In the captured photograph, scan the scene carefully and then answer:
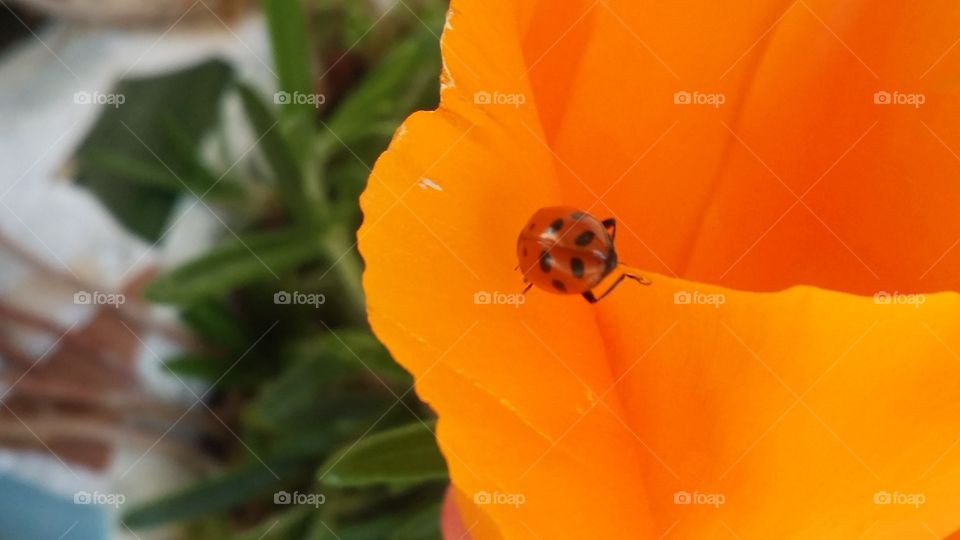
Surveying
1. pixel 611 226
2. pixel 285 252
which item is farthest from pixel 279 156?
pixel 611 226

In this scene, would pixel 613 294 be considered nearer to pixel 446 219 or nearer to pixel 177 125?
pixel 446 219

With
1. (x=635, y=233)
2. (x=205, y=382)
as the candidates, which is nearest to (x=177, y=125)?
(x=205, y=382)

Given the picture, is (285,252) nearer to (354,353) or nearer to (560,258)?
(354,353)

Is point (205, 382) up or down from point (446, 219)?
down

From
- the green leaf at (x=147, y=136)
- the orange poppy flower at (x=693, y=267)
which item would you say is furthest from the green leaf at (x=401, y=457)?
the green leaf at (x=147, y=136)

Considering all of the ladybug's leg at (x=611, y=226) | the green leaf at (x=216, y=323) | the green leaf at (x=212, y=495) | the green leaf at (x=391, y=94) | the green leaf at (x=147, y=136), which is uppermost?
the green leaf at (x=391, y=94)

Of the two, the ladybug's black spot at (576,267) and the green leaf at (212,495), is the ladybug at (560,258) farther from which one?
the green leaf at (212,495)
